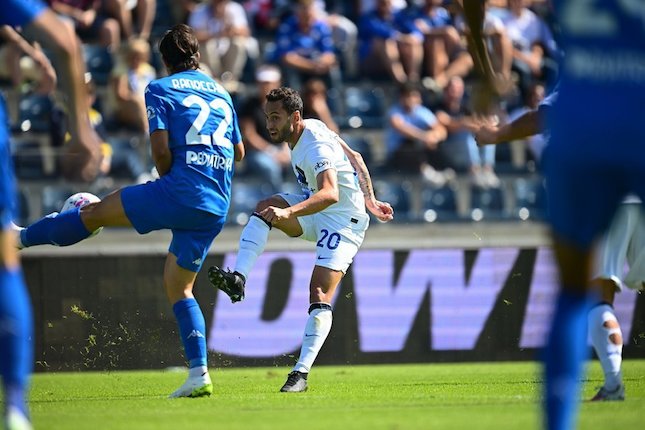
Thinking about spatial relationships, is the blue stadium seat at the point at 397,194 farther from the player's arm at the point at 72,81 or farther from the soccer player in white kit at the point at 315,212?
the player's arm at the point at 72,81

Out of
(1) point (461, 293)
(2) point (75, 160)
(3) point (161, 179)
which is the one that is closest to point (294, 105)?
(3) point (161, 179)

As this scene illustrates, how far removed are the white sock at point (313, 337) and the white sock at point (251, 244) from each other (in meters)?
0.62

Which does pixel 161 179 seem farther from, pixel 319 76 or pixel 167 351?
pixel 319 76

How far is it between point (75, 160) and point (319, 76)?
14.3 ft

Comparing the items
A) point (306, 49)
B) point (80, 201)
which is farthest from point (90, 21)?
point (80, 201)

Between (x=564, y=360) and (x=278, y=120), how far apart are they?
4871 mm

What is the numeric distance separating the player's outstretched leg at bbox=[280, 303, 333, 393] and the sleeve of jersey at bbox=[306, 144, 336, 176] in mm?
1028

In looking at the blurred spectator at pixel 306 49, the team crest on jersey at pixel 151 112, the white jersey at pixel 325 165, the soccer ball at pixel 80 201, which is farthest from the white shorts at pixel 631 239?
the blurred spectator at pixel 306 49

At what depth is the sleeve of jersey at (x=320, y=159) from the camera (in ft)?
29.4

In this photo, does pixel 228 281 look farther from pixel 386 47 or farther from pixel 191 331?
pixel 386 47

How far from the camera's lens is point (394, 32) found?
17.0 m

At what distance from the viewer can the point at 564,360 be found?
4.60m

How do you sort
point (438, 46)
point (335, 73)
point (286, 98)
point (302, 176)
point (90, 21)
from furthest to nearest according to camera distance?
point (438, 46) → point (335, 73) → point (90, 21) → point (302, 176) → point (286, 98)

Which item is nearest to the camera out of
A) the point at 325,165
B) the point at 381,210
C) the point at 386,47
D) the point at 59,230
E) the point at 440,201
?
the point at 59,230
